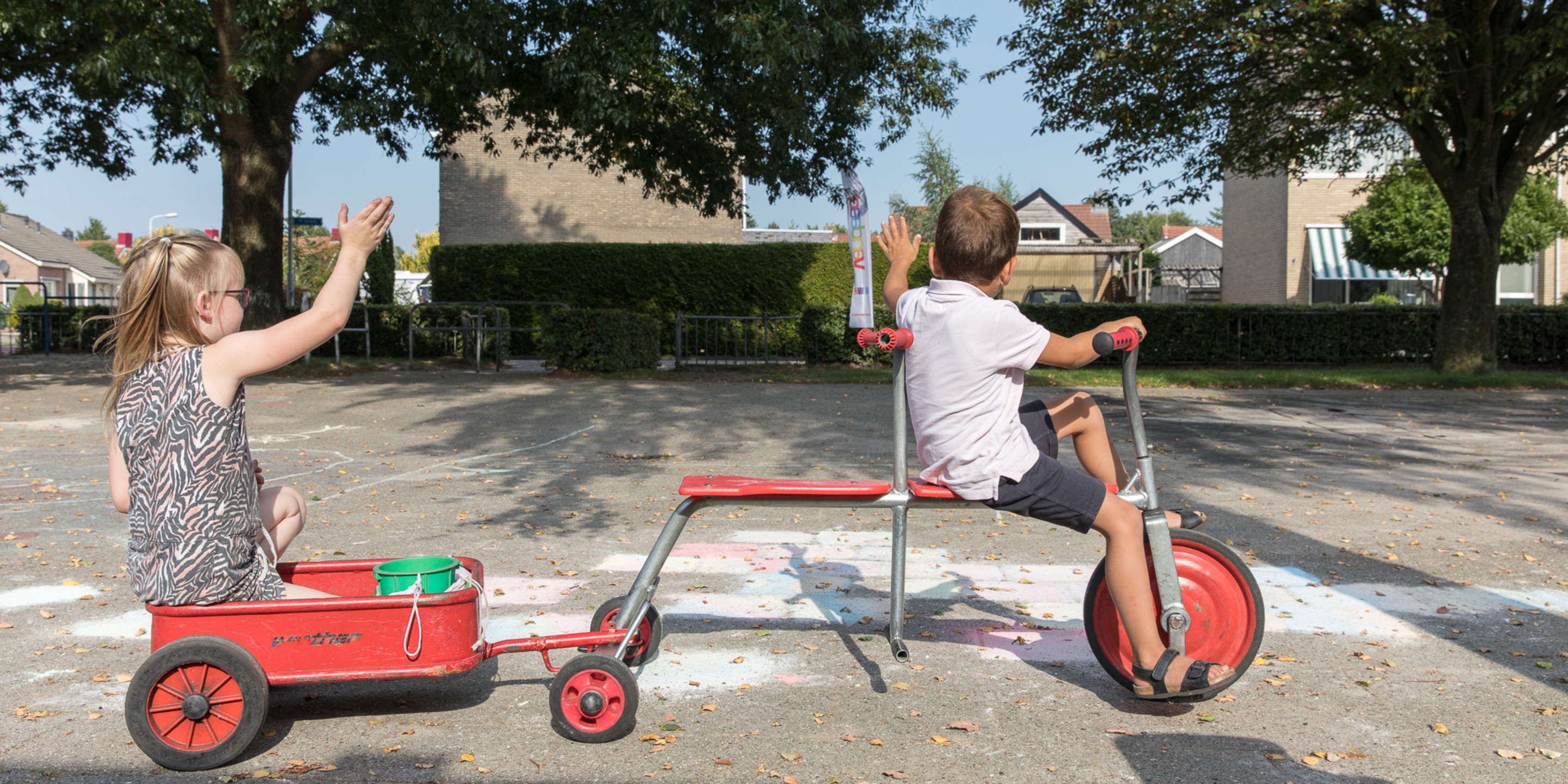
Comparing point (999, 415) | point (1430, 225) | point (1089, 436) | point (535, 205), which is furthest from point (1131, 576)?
point (535, 205)

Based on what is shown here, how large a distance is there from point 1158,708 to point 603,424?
8.01 metres

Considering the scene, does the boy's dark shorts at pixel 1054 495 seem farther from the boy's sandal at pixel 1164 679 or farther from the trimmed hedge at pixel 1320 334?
the trimmed hedge at pixel 1320 334

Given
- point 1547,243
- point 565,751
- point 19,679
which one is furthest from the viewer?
point 1547,243

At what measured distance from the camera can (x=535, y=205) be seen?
33.0 m

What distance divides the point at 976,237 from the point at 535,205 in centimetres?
3137

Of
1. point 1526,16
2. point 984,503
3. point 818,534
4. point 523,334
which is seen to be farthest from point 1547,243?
point 984,503

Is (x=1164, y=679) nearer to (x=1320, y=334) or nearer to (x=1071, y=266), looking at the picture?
(x=1320, y=334)

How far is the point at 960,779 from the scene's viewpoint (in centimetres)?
282

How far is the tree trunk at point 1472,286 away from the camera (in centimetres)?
1606

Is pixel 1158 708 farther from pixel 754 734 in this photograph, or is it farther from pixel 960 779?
pixel 754 734

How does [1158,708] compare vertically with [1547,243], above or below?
below

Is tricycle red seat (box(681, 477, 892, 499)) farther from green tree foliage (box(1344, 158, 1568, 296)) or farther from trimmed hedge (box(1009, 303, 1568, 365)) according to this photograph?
green tree foliage (box(1344, 158, 1568, 296))

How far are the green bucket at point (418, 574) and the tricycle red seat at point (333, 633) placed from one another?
11 cm

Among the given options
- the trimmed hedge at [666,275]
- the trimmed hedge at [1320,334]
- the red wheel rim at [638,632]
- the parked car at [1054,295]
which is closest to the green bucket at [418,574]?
the red wheel rim at [638,632]
